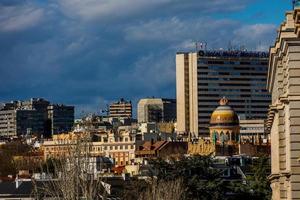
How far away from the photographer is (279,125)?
43219 millimetres

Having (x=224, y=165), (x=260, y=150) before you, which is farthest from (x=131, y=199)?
(x=260, y=150)

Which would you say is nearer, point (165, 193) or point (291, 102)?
point (291, 102)

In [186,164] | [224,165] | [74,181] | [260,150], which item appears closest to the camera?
[74,181]

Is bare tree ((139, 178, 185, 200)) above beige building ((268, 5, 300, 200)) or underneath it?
underneath

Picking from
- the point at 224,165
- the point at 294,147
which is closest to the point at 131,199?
the point at 224,165

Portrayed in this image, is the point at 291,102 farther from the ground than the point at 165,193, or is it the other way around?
the point at 291,102

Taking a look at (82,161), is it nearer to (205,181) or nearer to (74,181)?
(74,181)

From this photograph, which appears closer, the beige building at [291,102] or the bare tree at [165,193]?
the beige building at [291,102]

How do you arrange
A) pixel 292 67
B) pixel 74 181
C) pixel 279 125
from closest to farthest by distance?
pixel 292 67 → pixel 279 125 → pixel 74 181

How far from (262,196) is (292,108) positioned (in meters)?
64.1

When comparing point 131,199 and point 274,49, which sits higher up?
point 274,49

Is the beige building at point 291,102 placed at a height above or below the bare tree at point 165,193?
above

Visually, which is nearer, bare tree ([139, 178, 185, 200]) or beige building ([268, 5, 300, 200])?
beige building ([268, 5, 300, 200])

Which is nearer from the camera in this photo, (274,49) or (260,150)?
(274,49)
